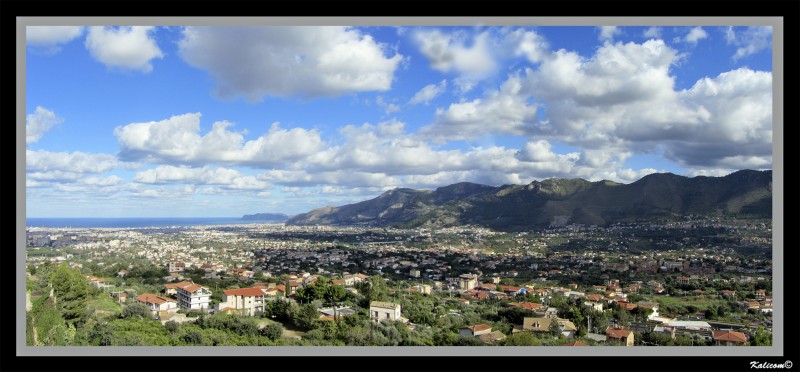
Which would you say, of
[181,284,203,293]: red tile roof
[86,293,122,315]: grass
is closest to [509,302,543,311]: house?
[181,284,203,293]: red tile roof

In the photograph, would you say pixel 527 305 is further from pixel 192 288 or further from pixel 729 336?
pixel 192 288

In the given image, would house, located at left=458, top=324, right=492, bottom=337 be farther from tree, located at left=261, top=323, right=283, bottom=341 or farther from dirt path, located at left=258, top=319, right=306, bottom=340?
tree, located at left=261, top=323, right=283, bottom=341

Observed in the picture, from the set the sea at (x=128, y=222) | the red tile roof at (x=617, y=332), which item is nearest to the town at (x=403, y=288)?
the red tile roof at (x=617, y=332)

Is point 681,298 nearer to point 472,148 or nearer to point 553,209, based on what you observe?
point 472,148

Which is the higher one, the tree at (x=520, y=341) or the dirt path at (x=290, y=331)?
the tree at (x=520, y=341)

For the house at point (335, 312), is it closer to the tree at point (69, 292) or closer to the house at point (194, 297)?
the house at point (194, 297)

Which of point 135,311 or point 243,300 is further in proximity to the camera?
point 243,300

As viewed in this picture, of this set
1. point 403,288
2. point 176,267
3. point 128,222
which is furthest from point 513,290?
point 128,222
